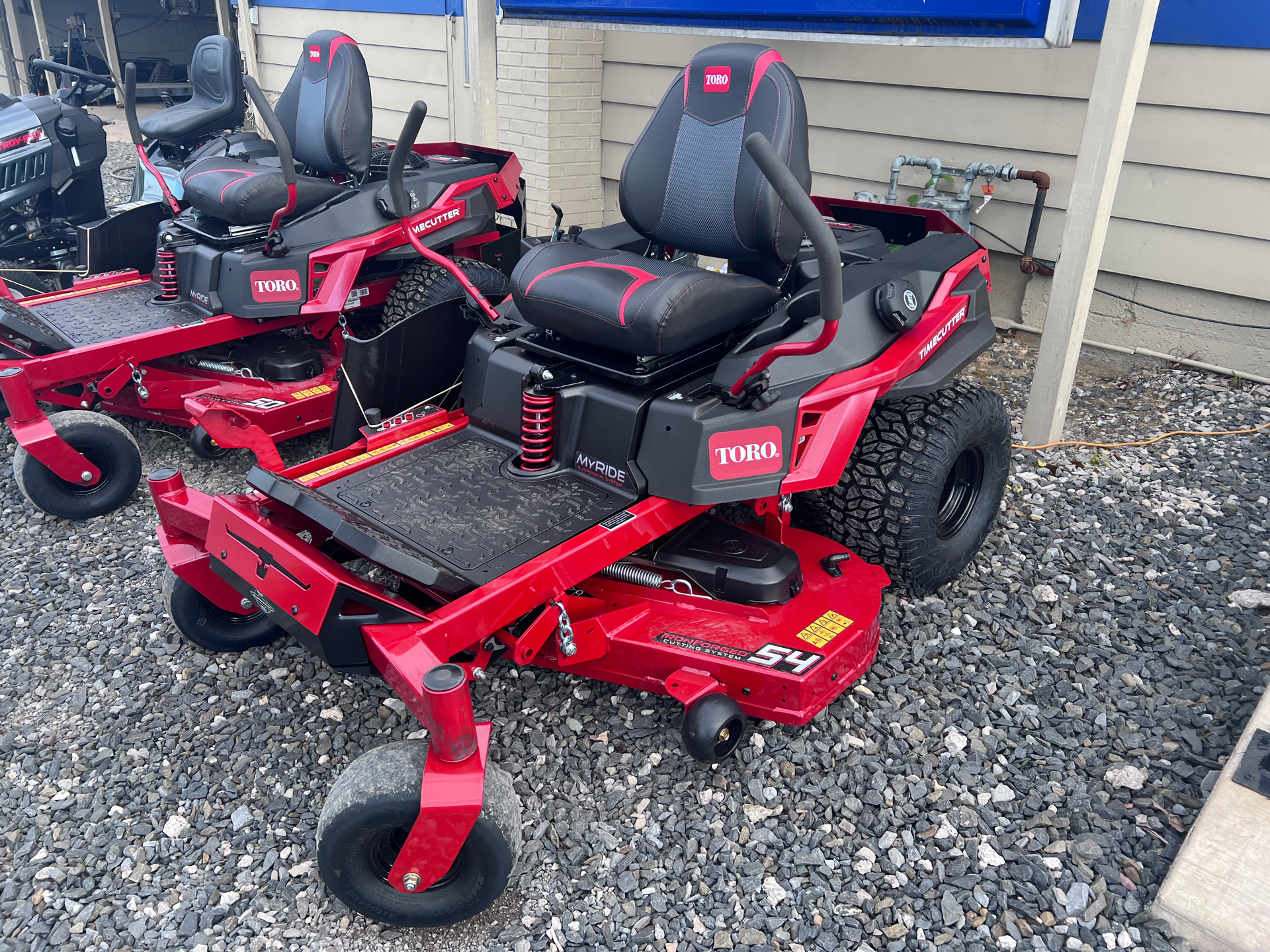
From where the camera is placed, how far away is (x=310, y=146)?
438cm

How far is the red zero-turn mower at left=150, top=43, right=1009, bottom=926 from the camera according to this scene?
75.4 inches

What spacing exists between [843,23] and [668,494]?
224 cm

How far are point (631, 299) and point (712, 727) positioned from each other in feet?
3.47

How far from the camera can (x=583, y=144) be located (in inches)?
245

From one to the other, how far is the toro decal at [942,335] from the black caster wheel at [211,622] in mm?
1955

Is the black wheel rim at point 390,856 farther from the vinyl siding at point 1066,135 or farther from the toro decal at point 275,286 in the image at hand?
the vinyl siding at point 1066,135

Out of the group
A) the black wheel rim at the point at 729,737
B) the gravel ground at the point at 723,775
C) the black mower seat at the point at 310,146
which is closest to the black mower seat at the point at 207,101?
the black mower seat at the point at 310,146

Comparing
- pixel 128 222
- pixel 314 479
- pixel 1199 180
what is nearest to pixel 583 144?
pixel 128 222

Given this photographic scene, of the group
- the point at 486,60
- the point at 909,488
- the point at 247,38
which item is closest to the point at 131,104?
the point at 486,60

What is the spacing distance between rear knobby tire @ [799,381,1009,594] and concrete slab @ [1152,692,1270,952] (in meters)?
0.95

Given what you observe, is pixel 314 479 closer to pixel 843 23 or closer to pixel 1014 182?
pixel 843 23

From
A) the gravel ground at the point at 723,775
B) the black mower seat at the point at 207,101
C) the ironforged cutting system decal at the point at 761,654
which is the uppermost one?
the black mower seat at the point at 207,101

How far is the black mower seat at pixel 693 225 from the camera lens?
7.92 feet

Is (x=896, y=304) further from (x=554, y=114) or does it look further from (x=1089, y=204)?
(x=554, y=114)
